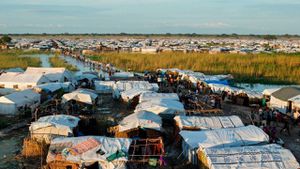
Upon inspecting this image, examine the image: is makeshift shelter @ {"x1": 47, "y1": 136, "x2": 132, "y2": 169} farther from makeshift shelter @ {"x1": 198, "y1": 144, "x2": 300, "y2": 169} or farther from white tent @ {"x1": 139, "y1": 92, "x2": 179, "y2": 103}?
white tent @ {"x1": 139, "y1": 92, "x2": 179, "y2": 103}

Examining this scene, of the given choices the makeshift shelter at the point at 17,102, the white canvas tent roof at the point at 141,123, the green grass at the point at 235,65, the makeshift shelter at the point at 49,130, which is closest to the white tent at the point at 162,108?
the white canvas tent roof at the point at 141,123

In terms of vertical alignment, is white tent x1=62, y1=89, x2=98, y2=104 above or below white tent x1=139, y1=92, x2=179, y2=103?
below

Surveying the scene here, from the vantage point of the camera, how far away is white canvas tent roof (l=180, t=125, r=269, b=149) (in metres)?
12.2

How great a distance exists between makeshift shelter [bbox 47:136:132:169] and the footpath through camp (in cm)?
3

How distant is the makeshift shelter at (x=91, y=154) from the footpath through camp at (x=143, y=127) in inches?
1.2

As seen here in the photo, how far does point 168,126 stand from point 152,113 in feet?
4.50

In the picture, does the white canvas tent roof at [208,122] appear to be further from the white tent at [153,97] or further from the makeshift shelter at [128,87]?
the makeshift shelter at [128,87]

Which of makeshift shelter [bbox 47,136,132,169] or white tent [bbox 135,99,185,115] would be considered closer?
makeshift shelter [bbox 47,136,132,169]

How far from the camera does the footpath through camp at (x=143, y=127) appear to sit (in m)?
11.4

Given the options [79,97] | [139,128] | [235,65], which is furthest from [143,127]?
[235,65]

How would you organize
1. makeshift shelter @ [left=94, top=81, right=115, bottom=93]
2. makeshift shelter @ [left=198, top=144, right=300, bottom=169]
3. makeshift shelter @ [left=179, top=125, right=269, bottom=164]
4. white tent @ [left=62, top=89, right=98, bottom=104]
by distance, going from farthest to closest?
1. makeshift shelter @ [left=94, top=81, right=115, bottom=93]
2. white tent @ [left=62, top=89, right=98, bottom=104]
3. makeshift shelter @ [left=179, top=125, right=269, bottom=164]
4. makeshift shelter @ [left=198, top=144, right=300, bottom=169]

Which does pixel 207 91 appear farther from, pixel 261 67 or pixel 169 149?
pixel 261 67

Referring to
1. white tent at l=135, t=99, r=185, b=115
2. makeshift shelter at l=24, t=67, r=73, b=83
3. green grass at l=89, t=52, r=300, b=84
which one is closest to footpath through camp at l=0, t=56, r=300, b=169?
white tent at l=135, t=99, r=185, b=115

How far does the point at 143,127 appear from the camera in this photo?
14234 mm
